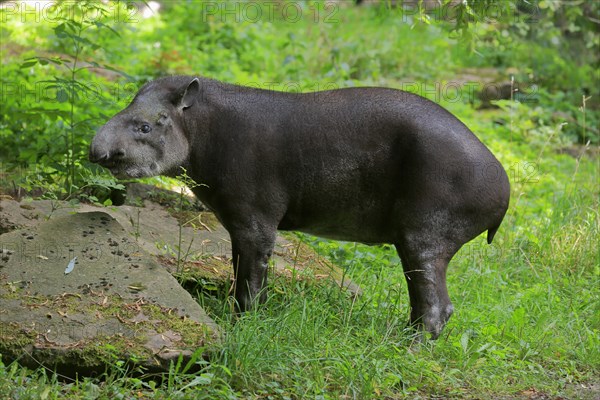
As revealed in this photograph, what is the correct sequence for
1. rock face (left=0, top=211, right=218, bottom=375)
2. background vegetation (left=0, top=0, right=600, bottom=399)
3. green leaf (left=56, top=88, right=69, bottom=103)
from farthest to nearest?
green leaf (left=56, top=88, right=69, bottom=103)
background vegetation (left=0, top=0, right=600, bottom=399)
rock face (left=0, top=211, right=218, bottom=375)

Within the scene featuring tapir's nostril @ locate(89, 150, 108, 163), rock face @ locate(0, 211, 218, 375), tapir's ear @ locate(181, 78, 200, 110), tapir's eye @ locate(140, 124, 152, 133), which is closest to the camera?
rock face @ locate(0, 211, 218, 375)

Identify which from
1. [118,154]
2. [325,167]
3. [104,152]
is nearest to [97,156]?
[104,152]

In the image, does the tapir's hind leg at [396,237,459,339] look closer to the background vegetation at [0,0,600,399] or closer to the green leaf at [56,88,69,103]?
the background vegetation at [0,0,600,399]

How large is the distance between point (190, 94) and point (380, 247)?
10.4ft

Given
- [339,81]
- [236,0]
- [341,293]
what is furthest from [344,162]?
[236,0]

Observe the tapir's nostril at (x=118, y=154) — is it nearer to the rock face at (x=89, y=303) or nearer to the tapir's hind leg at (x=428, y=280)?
the rock face at (x=89, y=303)

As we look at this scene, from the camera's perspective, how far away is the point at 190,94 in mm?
6574

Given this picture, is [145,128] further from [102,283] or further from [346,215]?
[346,215]

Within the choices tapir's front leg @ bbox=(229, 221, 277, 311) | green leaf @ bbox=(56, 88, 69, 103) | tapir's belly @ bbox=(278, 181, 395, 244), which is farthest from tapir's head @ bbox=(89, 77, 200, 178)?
green leaf @ bbox=(56, 88, 69, 103)

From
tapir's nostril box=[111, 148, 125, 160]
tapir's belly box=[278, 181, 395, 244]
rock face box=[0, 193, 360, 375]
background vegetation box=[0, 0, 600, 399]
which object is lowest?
background vegetation box=[0, 0, 600, 399]

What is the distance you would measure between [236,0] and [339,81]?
20.3 ft

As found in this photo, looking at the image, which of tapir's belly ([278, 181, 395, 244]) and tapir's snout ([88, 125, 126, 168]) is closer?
tapir's snout ([88, 125, 126, 168])

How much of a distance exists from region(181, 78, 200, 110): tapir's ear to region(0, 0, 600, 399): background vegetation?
93 cm

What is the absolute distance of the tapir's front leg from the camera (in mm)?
6441
